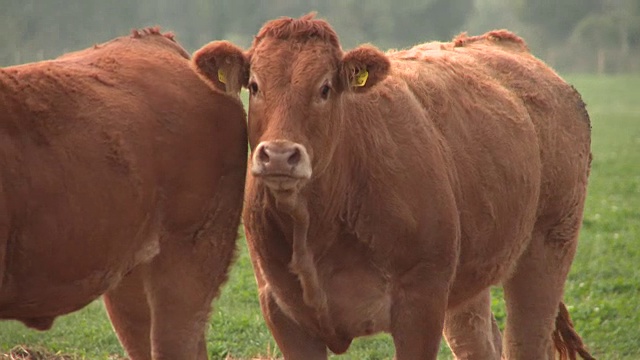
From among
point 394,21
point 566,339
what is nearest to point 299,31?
point 566,339

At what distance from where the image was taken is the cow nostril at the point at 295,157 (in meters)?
5.54

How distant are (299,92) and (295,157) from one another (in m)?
0.45

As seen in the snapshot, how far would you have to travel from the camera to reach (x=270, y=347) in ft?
30.2

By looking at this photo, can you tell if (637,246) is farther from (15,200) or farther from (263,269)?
(15,200)

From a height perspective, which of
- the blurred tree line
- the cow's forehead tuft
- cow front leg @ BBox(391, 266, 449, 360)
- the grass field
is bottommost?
the blurred tree line

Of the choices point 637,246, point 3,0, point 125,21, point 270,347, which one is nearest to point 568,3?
point 125,21

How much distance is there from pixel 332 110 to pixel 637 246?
882 cm

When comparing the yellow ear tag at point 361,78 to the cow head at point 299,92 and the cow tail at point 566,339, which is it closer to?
the cow head at point 299,92

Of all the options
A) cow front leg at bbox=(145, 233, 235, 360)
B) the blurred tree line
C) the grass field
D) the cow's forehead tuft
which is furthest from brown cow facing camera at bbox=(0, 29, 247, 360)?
the blurred tree line

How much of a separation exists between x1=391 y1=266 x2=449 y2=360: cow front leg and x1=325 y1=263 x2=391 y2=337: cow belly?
7 centimetres

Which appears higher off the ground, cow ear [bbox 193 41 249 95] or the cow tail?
cow ear [bbox 193 41 249 95]

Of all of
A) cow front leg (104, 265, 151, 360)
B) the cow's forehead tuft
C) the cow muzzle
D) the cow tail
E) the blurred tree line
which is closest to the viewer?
the cow muzzle

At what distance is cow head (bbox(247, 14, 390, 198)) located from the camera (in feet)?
18.3

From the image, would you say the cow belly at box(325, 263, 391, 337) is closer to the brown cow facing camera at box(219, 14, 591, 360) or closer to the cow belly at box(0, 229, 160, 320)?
the brown cow facing camera at box(219, 14, 591, 360)
